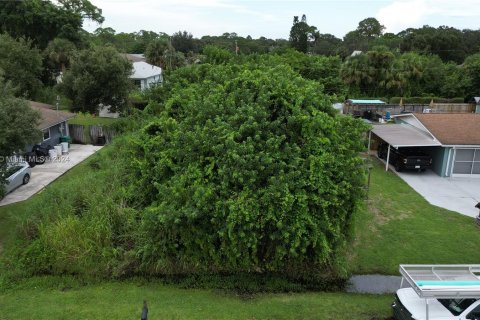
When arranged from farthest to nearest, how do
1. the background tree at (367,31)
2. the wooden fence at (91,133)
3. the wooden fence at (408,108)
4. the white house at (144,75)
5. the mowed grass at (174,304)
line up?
1. the background tree at (367,31)
2. the white house at (144,75)
3. the wooden fence at (408,108)
4. the wooden fence at (91,133)
5. the mowed grass at (174,304)

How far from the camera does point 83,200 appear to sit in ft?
43.1

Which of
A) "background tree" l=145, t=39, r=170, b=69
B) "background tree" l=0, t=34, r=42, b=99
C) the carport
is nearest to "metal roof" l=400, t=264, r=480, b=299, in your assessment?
the carport

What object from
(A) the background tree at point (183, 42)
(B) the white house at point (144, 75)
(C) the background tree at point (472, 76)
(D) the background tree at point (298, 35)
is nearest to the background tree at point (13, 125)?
(B) the white house at point (144, 75)

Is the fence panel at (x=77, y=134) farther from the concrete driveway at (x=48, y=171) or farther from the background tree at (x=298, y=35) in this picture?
the background tree at (x=298, y=35)

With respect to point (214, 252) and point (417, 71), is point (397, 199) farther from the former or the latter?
point (417, 71)

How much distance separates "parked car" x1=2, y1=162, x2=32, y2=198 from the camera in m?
16.4

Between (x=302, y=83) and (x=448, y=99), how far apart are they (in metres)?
35.0

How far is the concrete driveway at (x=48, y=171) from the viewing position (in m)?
16.6

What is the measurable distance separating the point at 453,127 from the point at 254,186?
16157mm

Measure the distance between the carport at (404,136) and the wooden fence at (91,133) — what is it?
17.1 meters

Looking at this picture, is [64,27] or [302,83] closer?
[302,83]

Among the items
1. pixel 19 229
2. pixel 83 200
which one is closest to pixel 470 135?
pixel 83 200

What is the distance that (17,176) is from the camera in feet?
56.1

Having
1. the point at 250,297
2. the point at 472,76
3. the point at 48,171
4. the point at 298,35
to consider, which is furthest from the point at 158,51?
the point at 250,297
